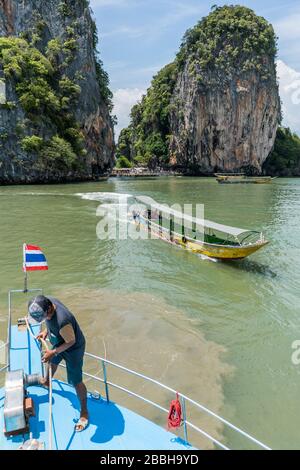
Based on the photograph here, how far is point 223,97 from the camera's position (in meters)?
78.9

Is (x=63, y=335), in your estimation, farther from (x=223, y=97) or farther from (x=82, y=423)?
(x=223, y=97)

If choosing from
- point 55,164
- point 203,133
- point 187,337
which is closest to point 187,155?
point 203,133

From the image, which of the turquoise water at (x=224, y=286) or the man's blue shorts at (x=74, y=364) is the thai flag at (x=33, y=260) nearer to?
the man's blue shorts at (x=74, y=364)

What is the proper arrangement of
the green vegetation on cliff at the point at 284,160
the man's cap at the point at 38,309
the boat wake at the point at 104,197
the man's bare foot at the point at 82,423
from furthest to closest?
the green vegetation on cliff at the point at 284,160 < the boat wake at the point at 104,197 < the man's bare foot at the point at 82,423 < the man's cap at the point at 38,309

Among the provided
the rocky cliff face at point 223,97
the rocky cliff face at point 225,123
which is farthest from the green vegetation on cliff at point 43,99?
the rocky cliff face at point 223,97

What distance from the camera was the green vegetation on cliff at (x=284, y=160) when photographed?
94188 millimetres

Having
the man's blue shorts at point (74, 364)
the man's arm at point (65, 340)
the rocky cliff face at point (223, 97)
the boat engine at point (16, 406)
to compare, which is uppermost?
the rocky cliff face at point (223, 97)

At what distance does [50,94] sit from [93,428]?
185ft

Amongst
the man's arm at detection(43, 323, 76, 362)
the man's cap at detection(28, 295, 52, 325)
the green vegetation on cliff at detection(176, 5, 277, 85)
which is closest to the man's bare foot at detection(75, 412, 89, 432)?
the man's arm at detection(43, 323, 76, 362)

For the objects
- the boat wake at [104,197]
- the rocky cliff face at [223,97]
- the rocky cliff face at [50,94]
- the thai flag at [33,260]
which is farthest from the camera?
the rocky cliff face at [223,97]

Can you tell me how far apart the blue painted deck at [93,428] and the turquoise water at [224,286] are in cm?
272

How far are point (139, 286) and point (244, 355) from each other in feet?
18.0

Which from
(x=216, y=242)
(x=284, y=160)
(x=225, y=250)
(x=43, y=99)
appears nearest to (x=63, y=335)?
(x=225, y=250)

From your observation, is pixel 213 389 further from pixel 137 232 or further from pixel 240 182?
pixel 240 182
